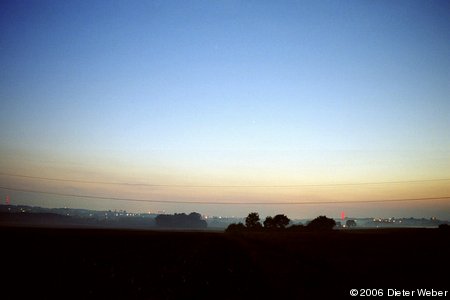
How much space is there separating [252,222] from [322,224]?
107 ft

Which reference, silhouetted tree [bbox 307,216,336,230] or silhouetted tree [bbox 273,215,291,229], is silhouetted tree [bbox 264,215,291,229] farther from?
silhouetted tree [bbox 307,216,336,230]

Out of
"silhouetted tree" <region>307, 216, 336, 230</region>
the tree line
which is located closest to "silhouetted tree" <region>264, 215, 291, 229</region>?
the tree line

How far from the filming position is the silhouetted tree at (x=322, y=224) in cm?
13050

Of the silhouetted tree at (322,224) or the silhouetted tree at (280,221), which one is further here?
the silhouetted tree at (280,221)

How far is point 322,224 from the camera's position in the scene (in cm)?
13275

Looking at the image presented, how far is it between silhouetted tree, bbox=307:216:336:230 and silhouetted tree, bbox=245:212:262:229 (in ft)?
79.0

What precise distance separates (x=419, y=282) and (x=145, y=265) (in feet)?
64.9

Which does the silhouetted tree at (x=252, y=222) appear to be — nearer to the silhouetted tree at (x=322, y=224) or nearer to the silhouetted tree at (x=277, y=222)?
the silhouetted tree at (x=277, y=222)

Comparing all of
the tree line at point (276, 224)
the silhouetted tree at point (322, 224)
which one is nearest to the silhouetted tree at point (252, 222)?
the tree line at point (276, 224)

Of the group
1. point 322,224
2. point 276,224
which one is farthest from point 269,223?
point 322,224

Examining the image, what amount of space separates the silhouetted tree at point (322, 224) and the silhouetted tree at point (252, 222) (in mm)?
24093

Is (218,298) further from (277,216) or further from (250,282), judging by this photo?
(277,216)

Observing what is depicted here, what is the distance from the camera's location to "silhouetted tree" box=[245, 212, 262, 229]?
5531 inches

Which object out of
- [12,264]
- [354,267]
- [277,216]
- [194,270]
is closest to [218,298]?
[194,270]
